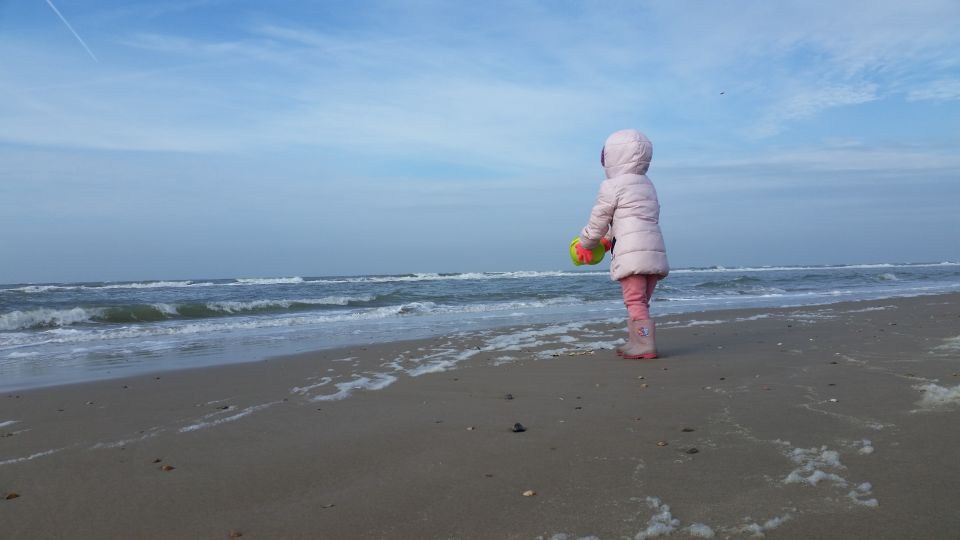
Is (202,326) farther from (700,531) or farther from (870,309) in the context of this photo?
(870,309)

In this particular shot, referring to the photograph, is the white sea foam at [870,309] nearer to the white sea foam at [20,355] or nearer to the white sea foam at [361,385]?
the white sea foam at [361,385]

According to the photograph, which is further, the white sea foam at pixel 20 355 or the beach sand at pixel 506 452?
the white sea foam at pixel 20 355

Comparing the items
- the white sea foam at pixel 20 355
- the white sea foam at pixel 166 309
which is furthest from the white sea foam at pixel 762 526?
the white sea foam at pixel 166 309

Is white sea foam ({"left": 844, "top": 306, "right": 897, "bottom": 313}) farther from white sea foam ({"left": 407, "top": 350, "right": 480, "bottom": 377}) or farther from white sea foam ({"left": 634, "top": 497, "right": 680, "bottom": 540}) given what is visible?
white sea foam ({"left": 634, "top": 497, "right": 680, "bottom": 540})

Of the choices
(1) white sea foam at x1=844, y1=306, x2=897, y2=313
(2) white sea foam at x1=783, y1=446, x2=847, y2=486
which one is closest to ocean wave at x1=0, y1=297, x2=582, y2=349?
(1) white sea foam at x1=844, y1=306, x2=897, y2=313

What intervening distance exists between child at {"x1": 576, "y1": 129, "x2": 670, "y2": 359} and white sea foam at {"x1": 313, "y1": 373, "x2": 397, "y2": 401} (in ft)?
7.40

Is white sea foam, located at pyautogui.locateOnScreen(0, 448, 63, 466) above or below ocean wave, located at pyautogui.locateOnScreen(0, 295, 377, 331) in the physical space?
below

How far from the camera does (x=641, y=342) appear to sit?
6.16 meters

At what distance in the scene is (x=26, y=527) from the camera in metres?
2.36

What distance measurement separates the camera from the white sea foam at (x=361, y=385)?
185 inches

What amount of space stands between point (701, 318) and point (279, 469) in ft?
30.1

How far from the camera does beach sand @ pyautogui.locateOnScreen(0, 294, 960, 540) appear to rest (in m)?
2.22

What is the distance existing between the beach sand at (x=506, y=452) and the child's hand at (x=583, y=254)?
1.20 m

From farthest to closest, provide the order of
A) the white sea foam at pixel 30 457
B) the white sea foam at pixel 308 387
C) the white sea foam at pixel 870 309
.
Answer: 1. the white sea foam at pixel 870 309
2. the white sea foam at pixel 308 387
3. the white sea foam at pixel 30 457
